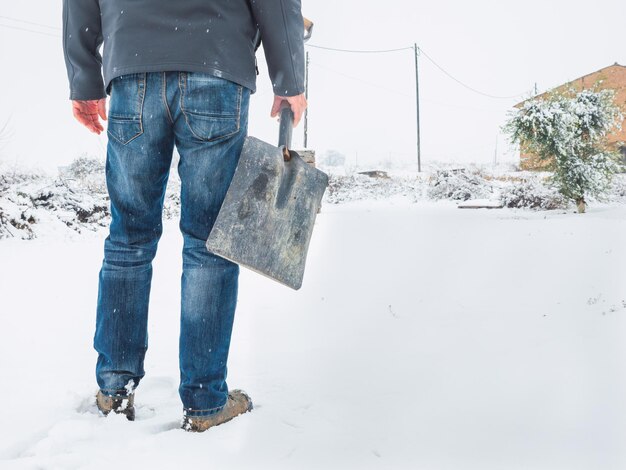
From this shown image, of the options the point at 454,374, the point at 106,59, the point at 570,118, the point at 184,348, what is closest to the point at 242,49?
the point at 106,59

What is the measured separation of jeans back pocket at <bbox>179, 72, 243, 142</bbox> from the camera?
48.6 inches

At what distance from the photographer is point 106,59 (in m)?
1.32

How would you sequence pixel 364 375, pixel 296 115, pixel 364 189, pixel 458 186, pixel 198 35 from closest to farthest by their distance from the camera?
pixel 198 35, pixel 296 115, pixel 364 375, pixel 458 186, pixel 364 189

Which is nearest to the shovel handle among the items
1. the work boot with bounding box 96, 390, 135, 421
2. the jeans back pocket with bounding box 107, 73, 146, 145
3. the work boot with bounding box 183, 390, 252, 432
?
the jeans back pocket with bounding box 107, 73, 146, 145

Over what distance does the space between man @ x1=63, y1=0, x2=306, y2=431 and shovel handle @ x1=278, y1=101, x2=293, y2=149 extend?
0.03m

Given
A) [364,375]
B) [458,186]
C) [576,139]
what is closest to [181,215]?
[364,375]

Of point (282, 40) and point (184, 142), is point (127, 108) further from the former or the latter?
point (282, 40)

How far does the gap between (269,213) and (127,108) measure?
1.69 ft

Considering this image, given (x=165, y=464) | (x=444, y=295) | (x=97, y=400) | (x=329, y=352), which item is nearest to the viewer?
(x=165, y=464)

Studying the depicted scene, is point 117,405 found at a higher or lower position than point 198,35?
lower

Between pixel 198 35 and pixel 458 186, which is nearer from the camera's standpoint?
pixel 198 35

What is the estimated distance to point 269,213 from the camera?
1271mm

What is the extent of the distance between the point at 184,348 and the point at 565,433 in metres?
1.14

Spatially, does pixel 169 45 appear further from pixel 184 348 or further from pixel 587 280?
pixel 587 280
